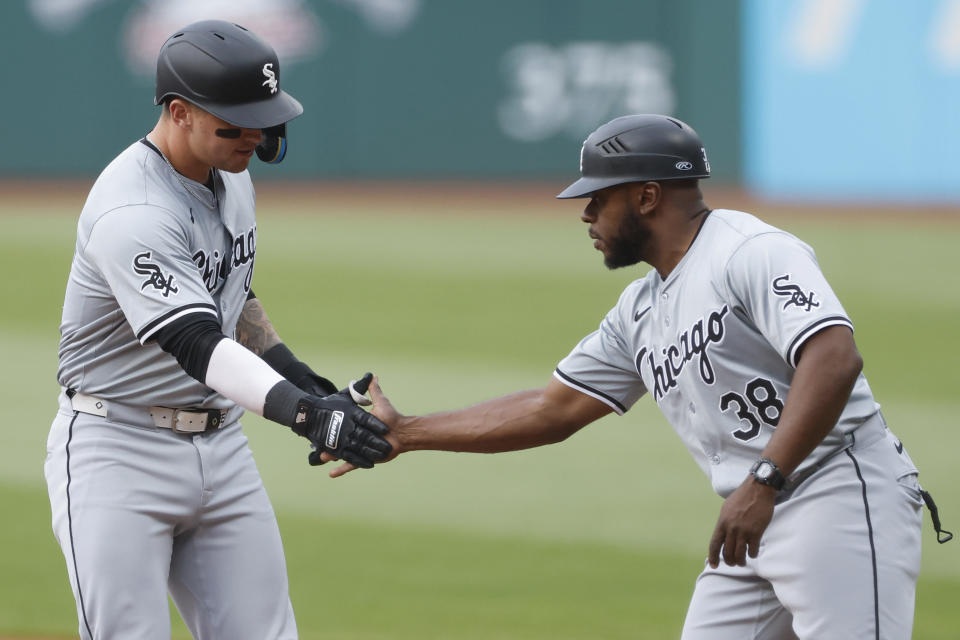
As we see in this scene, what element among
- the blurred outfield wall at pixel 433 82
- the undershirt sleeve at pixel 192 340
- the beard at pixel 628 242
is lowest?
the blurred outfield wall at pixel 433 82

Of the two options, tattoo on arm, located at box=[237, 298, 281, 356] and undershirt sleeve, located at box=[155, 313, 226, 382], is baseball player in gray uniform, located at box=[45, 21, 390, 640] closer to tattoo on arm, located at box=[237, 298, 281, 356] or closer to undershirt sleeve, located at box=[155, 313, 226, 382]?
undershirt sleeve, located at box=[155, 313, 226, 382]

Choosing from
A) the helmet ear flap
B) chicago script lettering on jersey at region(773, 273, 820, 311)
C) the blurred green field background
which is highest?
the helmet ear flap

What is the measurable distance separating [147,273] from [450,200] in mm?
17274

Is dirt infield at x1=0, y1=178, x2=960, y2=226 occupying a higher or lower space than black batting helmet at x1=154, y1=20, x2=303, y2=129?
lower

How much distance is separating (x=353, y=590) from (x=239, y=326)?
1972mm

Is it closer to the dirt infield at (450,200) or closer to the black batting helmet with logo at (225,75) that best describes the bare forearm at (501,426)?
the black batting helmet with logo at (225,75)

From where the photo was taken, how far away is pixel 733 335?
3426 millimetres

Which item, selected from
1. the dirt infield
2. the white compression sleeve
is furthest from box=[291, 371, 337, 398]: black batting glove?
the dirt infield

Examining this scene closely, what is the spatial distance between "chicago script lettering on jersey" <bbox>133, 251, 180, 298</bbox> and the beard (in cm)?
116

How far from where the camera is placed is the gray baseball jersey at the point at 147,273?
3469mm

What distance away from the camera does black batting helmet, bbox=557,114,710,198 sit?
358 centimetres

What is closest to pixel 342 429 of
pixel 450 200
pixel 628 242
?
pixel 628 242

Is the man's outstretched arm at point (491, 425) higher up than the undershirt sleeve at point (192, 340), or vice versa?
the undershirt sleeve at point (192, 340)

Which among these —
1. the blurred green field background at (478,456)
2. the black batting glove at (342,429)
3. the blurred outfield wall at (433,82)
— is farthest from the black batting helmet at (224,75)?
the blurred outfield wall at (433,82)
